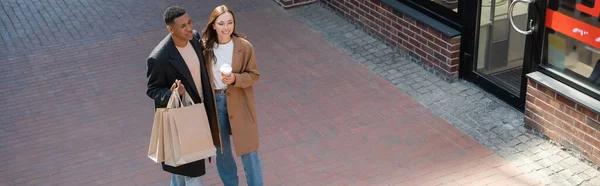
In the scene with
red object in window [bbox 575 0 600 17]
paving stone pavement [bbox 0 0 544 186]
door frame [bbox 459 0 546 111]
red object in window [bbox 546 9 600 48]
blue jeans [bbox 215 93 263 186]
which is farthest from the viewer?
door frame [bbox 459 0 546 111]

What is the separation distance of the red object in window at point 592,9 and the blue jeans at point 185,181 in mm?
3187

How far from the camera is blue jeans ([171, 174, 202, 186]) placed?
5.65 m

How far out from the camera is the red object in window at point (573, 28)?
20.4ft

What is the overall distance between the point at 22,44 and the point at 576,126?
21.1 ft

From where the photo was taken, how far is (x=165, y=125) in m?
5.21

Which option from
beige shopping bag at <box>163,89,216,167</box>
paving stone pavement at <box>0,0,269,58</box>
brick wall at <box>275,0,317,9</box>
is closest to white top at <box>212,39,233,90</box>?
beige shopping bag at <box>163,89,216,167</box>

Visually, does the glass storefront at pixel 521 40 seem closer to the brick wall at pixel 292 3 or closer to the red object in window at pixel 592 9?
the red object in window at pixel 592 9

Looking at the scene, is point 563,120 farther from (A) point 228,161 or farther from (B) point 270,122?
(A) point 228,161

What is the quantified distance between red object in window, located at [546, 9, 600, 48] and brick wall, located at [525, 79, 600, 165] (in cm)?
51

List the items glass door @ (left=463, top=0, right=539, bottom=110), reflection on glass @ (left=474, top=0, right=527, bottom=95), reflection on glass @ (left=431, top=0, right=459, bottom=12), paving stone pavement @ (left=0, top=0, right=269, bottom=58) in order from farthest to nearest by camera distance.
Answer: paving stone pavement @ (left=0, top=0, right=269, bottom=58), reflection on glass @ (left=431, top=0, right=459, bottom=12), reflection on glass @ (left=474, top=0, right=527, bottom=95), glass door @ (left=463, top=0, right=539, bottom=110)

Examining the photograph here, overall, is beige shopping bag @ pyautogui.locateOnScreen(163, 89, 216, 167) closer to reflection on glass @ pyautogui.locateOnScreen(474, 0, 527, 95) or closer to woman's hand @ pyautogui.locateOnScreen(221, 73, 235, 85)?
woman's hand @ pyautogui.locateOnScreen(221, 73, 235, 85)

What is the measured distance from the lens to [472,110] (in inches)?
293

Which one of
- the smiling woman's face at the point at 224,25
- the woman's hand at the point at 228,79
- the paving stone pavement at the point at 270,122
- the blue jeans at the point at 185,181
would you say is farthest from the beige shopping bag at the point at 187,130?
the paving stone pavement at the point at 270,122

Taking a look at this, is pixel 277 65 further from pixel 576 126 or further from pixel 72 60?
pixel 576 126
